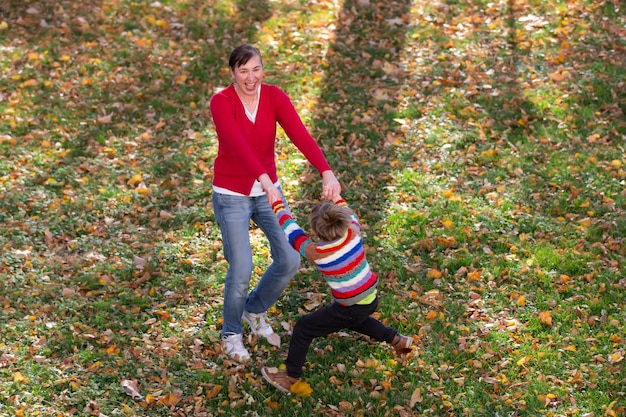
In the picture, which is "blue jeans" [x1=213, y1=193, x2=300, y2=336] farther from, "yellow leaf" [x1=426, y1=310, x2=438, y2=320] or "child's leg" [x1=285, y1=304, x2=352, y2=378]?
"yellow leaf" [x1=426, y1=310, x2=438, y2=320]

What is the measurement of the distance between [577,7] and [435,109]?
360 centimetres

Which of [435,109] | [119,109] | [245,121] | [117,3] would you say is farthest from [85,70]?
[245,121]

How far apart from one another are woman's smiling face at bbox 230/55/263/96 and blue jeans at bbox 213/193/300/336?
85cm

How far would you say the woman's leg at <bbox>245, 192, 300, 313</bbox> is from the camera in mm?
6098

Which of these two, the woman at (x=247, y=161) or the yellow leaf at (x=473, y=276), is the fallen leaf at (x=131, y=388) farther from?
the yellow leaf at (x=473, y=276)

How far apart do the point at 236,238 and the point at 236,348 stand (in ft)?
3.58

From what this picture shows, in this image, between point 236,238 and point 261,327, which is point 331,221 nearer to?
point 236,238

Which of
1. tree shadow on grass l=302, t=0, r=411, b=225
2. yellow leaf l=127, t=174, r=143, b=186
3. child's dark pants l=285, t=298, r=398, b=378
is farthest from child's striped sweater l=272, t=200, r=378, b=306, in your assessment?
yellow leaf l=127, t=174, r=143, b=186

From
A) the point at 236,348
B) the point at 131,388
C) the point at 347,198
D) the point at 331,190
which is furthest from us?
the point at 347,198

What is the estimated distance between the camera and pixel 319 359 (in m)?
6.38

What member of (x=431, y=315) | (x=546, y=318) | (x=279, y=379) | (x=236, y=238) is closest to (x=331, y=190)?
(x=236, y=238)

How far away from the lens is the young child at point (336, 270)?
529 cm

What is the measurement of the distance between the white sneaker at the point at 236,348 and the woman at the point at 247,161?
237 millimetres

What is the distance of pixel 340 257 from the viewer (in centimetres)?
536
